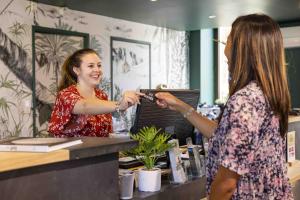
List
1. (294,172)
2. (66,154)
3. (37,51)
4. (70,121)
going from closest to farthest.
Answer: (66,154) < (70,121) < (294,172) < (37,51)

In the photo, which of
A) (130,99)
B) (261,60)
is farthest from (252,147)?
(130,99)

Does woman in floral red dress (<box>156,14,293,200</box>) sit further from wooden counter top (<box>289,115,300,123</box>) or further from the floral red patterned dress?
wooden counter top (<box>289,115,300,123</box>)

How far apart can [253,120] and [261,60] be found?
209mm

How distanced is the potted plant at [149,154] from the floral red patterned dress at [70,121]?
1.72 ft

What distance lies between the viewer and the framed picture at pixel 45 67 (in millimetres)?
5914

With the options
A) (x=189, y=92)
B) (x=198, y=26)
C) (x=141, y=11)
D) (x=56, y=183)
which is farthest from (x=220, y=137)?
(x=198, y=26)

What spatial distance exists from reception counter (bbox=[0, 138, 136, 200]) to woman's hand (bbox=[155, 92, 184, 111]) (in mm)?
394

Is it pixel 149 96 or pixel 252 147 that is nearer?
pixel 252 147

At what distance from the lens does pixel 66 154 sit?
1.31 m

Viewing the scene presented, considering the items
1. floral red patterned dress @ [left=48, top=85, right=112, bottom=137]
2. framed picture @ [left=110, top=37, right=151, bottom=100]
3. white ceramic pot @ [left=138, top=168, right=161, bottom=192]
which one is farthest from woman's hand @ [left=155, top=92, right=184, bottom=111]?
framed picture @ [left=110, top=37, right=151, bottom=100]

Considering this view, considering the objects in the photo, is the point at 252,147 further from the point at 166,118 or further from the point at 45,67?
the point at 45,67

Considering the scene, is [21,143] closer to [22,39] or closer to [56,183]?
[56,183]

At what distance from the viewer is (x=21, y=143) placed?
4.40 ft

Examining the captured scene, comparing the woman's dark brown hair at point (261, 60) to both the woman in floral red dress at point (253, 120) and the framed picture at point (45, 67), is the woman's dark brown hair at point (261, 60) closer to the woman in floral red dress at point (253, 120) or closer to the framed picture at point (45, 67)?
the woman in floral red dress at point (253, 120)
